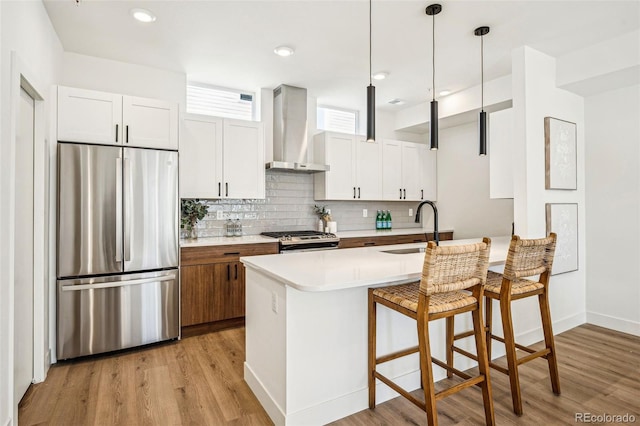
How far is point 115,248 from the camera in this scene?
292cm

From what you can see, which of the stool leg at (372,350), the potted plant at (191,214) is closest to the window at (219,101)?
the potted plant at (191,214)

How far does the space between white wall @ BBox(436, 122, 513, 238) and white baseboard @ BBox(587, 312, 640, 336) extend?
1.21 meters

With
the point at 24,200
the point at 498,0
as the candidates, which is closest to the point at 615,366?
the point at 498,0

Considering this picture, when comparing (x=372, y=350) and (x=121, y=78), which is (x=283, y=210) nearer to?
(x=121, y=78)

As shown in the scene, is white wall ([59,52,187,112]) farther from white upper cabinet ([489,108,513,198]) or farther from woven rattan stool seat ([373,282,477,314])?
white upper cabinet ([489,108,513,198])

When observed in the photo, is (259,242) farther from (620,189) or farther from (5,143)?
(620,189)

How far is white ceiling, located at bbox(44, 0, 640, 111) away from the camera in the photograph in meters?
2.55

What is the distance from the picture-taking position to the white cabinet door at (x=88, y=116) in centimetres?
279

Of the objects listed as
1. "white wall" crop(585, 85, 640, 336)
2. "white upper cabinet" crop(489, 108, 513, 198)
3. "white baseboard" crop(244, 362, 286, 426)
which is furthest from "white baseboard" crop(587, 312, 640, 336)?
"white baseboard" crop(244, 362, 286, 426)

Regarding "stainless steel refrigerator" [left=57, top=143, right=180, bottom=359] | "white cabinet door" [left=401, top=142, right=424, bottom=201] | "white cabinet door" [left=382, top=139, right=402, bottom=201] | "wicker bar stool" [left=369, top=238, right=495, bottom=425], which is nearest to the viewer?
"wicker bar stool" [left=369, top=238, right=495, bottom=425]

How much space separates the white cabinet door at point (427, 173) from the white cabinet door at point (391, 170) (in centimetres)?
42

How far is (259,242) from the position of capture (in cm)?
365

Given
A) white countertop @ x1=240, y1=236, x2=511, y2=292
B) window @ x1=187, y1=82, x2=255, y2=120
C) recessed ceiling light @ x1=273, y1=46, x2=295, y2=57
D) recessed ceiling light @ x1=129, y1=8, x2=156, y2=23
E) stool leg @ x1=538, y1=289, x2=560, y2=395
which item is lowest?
stool leg @ x1=538, y1=289, x2=560, y2=395

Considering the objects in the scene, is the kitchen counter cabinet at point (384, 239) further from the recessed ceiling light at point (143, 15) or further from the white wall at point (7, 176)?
the white wall at point (7, 176)
